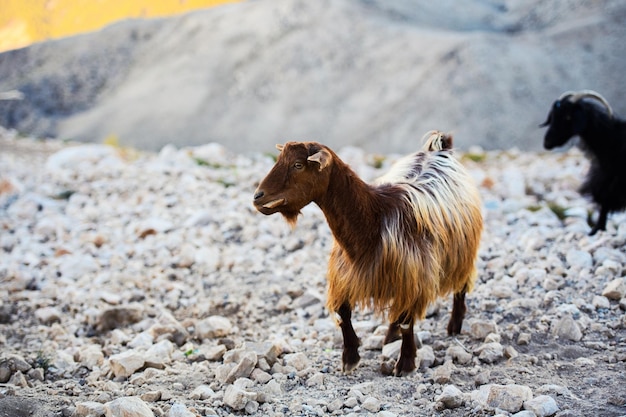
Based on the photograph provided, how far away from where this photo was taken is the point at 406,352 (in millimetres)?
4152

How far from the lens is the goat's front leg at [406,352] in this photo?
13.5 ft

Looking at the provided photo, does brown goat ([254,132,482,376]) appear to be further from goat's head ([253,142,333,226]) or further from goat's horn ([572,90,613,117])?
goat's horn ([572,90,613,117])

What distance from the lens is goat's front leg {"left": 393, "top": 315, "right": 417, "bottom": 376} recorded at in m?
4.13

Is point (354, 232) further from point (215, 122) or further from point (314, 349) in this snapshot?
point (215, 122)

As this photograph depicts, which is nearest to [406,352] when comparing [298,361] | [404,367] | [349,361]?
[404,367]

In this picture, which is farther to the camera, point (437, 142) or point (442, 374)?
point (437, 142)

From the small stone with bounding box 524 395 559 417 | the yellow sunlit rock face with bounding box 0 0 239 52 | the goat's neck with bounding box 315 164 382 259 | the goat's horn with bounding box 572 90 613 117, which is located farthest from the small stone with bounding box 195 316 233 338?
the yellow sunlit rock face with bounding box 0 0 239 52

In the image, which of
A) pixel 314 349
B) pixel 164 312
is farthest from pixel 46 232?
pixel 314 349

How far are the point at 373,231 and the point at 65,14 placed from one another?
24.0 m

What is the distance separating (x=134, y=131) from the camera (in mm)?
20688

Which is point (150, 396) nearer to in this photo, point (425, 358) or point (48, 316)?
point (425, 358)

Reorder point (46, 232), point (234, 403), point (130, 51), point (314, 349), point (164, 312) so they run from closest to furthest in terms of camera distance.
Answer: point (234, 403) → point (314, 349) → point (164, 312) → point (46, 232) → point (130, 51)

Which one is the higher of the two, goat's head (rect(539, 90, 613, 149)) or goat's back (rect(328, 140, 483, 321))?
goat's head (rect(539, 90, 613, 149))

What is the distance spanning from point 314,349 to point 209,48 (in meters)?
20.6
